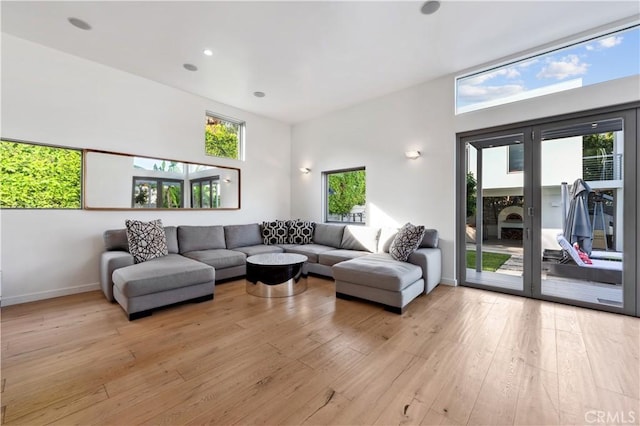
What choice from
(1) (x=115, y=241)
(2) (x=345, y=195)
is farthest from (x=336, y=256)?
(1) (x=115, y=241)

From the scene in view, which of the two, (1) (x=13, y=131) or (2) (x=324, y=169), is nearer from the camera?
(1) (x=13, y=131)

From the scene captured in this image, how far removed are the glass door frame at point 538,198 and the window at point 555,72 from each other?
1.21 feet

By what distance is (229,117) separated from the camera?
16.6ft

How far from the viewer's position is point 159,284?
2.74 metres

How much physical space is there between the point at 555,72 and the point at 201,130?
17.3 feet

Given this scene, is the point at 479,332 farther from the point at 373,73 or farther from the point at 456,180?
the point at 373,73

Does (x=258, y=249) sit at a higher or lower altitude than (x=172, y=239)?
lower

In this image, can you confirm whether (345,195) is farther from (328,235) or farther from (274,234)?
(274,234)

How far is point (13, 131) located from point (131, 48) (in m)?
1.67

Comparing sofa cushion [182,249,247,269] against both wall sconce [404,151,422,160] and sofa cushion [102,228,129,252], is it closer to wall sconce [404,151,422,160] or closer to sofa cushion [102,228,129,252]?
sofa cushion [102,228,129,252]

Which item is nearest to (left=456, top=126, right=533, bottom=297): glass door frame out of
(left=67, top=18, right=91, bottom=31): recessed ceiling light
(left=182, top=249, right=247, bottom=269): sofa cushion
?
(left=182, top=249, right=247, bottom=269): sofa cushion

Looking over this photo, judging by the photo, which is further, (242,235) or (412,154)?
(242,235)

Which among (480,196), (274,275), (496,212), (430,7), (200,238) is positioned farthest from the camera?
(200,238)

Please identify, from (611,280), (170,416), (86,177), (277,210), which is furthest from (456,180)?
(86,177)
